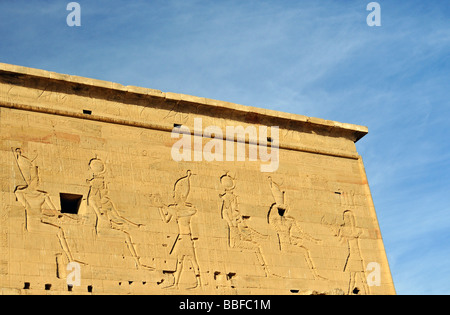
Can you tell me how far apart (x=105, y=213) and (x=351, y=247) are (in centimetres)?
493

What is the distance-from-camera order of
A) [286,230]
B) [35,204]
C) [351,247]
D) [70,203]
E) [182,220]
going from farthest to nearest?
[351,247] → [286,230] → [182,220] → [70,203] → [35,204]

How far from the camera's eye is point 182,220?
1377 centimetres

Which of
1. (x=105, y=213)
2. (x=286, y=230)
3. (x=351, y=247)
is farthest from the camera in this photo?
(x=351, y=247)

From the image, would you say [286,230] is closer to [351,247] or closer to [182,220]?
[351,247]

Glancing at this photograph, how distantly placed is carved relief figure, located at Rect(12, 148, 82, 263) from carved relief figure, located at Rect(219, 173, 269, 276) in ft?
9.32

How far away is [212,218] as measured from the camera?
46.2 ft

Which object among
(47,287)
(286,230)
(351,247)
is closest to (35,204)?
(47,287)

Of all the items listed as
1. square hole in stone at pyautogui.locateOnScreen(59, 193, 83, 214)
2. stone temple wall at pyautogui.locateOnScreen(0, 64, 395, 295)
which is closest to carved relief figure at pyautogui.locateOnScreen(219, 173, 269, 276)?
stone temple wall at pyautogui.locateOnScreen(0, 64, 395, 295)

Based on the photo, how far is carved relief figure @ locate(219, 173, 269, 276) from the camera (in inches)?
554

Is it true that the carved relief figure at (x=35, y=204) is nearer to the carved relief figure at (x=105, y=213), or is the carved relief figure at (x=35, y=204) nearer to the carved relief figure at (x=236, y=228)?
the carved relief figure at (x=105, y=213)

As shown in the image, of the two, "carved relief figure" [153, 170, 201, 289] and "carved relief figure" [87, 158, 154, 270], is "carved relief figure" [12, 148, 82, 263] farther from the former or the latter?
"carved relief figure" [153, 170, 201, 289]
